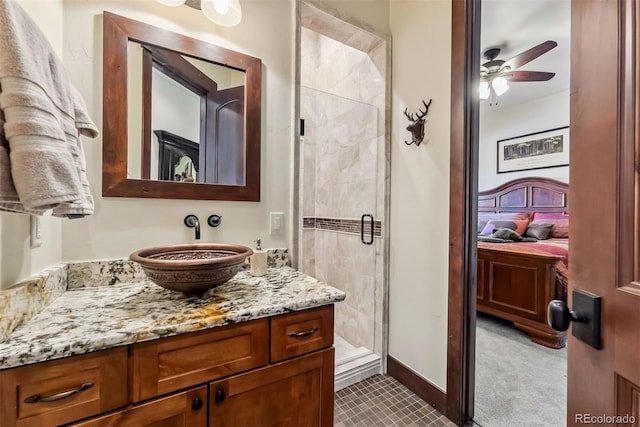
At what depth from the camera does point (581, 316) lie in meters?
0.63

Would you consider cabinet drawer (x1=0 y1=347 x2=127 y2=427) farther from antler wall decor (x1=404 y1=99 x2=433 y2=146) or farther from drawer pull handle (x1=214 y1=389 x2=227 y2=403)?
antler wall decor (x1=404 y1=99 x2=433 y2=146)

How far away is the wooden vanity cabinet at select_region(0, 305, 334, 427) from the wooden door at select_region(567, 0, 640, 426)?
737 millimetres

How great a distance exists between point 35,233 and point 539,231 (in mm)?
4552

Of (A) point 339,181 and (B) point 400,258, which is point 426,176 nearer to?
(B) point 400,258

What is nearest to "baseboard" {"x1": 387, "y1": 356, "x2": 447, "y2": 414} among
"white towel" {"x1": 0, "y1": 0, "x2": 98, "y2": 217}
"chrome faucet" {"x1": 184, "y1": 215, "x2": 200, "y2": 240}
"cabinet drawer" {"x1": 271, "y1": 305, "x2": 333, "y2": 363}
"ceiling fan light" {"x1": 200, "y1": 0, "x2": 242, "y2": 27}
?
"cabinet drawer" {"x1": 271, "y1": 305, "x2": 333, "y2": 363}

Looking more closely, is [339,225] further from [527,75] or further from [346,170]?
[527,75]

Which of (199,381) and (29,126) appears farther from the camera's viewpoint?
(199,381)

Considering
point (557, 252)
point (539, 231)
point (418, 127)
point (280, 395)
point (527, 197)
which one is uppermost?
point (418, 127)

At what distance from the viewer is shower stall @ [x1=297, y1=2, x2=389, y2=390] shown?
1949 millimetres

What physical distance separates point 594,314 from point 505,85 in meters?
3.00

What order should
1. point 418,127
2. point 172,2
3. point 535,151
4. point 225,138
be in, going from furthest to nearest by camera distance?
1. point 535,151
2. point 418,127
3. point 225,138
4. point 172,2

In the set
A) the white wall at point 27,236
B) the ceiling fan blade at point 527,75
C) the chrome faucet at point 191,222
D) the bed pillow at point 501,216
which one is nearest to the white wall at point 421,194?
the chrome faucet at point 191,222

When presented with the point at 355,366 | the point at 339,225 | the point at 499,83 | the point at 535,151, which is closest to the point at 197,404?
the point at 355,366

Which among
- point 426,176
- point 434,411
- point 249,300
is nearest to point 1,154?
point 249,300
